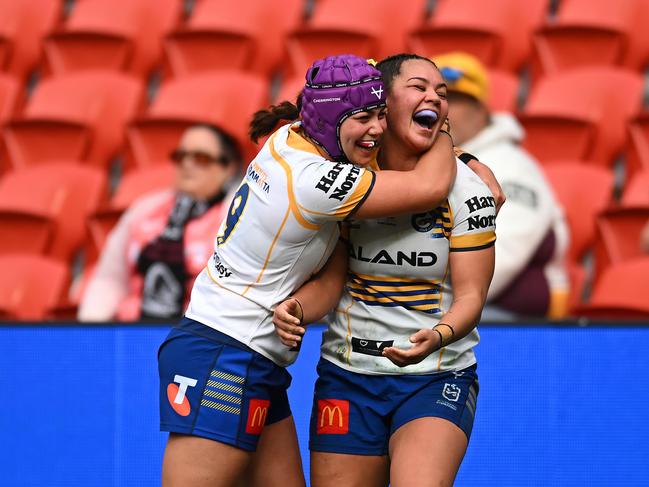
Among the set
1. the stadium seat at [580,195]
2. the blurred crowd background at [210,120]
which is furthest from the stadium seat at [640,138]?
A: the stadium seat at [580,195]

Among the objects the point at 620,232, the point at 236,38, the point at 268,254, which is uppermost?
the point at 236,38

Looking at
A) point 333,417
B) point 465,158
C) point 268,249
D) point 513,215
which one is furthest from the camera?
point 513,215

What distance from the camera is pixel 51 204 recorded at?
600 cm

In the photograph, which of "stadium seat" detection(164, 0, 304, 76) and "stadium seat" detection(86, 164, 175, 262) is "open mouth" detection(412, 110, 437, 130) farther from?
"stadium seat" detection(164, 0, 304, 76)

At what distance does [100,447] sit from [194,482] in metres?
1.16

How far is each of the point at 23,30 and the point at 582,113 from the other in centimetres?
363

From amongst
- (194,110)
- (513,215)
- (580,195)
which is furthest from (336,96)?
(194,110)

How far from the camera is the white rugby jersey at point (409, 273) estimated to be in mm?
2820

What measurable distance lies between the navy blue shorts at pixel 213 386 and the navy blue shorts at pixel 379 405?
6.9 inches

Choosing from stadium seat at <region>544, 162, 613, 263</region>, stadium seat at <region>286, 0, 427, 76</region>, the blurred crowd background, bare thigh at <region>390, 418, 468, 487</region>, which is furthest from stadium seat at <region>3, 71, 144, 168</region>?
bare thigh at <region>390, 418, 468, 487</region>

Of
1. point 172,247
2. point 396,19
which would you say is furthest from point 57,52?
point 172,247

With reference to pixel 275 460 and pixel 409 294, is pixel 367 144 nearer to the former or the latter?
pixel 409 294

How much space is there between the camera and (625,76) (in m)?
5.89

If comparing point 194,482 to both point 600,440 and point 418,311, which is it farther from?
point 600,440
